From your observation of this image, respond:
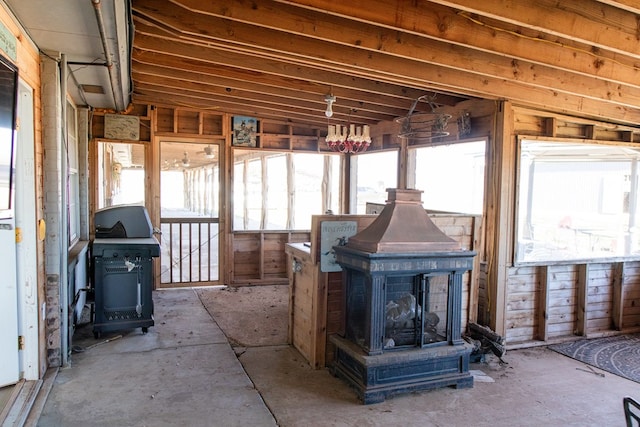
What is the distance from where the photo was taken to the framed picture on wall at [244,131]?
702cm

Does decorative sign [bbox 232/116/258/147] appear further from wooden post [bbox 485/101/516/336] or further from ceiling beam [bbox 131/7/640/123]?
wooden post [bbox 485/101/516/336]

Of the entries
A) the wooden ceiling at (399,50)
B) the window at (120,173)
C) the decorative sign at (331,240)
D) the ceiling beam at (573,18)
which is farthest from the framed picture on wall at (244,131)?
the ceiling beam at (573,18)

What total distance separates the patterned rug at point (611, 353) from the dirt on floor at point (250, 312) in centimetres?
302

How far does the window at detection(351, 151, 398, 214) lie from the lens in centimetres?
684

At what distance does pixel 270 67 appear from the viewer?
4.56 meters

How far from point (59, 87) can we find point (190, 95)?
243 centimetres

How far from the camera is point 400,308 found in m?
3.64

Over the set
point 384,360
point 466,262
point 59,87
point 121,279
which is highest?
point 59,87

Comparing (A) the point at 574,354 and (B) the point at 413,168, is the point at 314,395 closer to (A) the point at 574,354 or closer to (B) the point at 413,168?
(A) the point at 574,354

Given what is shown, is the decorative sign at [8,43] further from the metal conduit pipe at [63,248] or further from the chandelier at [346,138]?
the chandelier at [346,138]

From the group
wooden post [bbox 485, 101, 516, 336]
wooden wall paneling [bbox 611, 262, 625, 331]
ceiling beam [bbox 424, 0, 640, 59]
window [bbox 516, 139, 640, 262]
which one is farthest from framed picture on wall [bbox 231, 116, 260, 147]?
wooden wall paneling [bbox 611, 262, 625, 331]

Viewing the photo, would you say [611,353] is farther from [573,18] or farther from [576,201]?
[573,18]

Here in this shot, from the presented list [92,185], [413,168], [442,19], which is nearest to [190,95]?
[92,185]

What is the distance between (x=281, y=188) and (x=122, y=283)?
3.49 m
